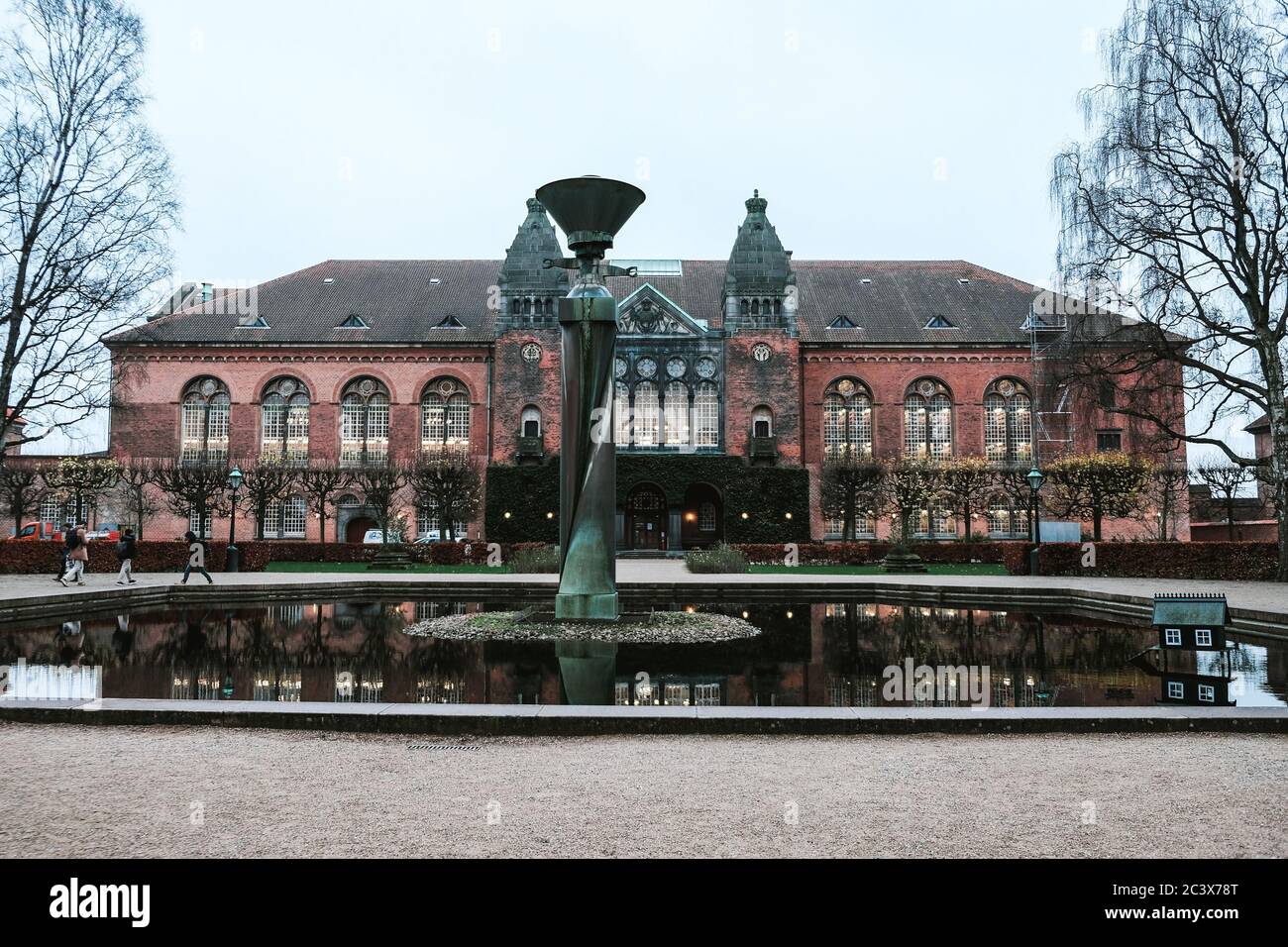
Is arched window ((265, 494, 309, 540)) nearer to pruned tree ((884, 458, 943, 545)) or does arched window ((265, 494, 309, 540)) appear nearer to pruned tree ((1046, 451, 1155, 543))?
pruned tree ((884, 458, 943, 545))

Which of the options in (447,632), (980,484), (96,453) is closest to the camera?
(447,632)

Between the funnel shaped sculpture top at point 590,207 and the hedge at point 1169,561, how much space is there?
56.4 ft

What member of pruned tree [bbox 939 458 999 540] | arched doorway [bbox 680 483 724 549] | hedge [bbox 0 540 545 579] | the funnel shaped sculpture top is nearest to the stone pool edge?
the funnel shaped sculpture top

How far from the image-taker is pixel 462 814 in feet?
13.5

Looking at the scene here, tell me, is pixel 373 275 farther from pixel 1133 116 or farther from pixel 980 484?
pixel 1133 116

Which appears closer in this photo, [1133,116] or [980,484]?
[1133,116]

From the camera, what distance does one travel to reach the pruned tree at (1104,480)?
31094mm

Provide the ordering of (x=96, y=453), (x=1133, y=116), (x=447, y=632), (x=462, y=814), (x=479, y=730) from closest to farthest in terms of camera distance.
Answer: (x=462, y=814), (x=479, y=730), (x=447, y=632), (x=1133, y=116), (x=96, y=453)

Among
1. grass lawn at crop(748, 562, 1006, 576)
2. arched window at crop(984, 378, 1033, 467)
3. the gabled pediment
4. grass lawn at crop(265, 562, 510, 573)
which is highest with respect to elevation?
the gabled pediment

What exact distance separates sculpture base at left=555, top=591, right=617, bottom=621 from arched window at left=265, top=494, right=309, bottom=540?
30982mm

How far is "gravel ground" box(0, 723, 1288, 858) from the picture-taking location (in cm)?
371

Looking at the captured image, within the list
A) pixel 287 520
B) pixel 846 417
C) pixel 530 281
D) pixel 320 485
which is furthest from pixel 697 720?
pixel 287 520
